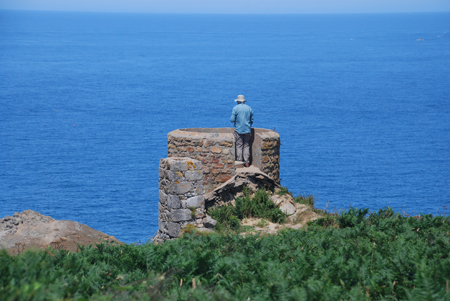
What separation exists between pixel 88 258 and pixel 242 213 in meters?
8.54

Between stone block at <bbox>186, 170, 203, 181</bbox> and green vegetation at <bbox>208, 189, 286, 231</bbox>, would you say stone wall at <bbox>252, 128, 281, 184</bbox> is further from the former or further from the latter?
stone block at <bbox>186, 170, 203, 181</bbox>

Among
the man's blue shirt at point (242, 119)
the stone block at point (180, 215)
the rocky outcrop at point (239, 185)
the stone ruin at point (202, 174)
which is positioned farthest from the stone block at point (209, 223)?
the man's blue shirt at point (242, 119)

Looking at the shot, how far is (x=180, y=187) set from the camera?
14.8m

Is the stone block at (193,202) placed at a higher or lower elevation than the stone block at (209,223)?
higher

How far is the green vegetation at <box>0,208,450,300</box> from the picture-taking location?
19.2 ft

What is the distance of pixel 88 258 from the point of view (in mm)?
8633

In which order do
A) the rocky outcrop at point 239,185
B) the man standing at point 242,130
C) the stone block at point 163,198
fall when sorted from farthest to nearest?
1. the man standing at point 242,130
2. the rocky outcrop at point 239,185
3. the stone block at point 163,198

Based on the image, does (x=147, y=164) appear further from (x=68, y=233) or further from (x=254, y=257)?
(x=254, y=257)

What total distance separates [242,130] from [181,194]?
4325mm

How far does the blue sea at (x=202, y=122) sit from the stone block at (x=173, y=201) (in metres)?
31.8

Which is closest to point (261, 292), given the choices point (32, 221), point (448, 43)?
point (32, 221)

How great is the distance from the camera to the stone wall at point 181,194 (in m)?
14.7

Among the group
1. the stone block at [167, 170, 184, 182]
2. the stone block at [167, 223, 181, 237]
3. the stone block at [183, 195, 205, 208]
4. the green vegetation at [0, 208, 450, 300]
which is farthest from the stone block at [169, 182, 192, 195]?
the green vegetation at [0, 208, 450, 300]

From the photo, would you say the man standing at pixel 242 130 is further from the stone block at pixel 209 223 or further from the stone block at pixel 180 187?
the stone block at pixel 180 187
